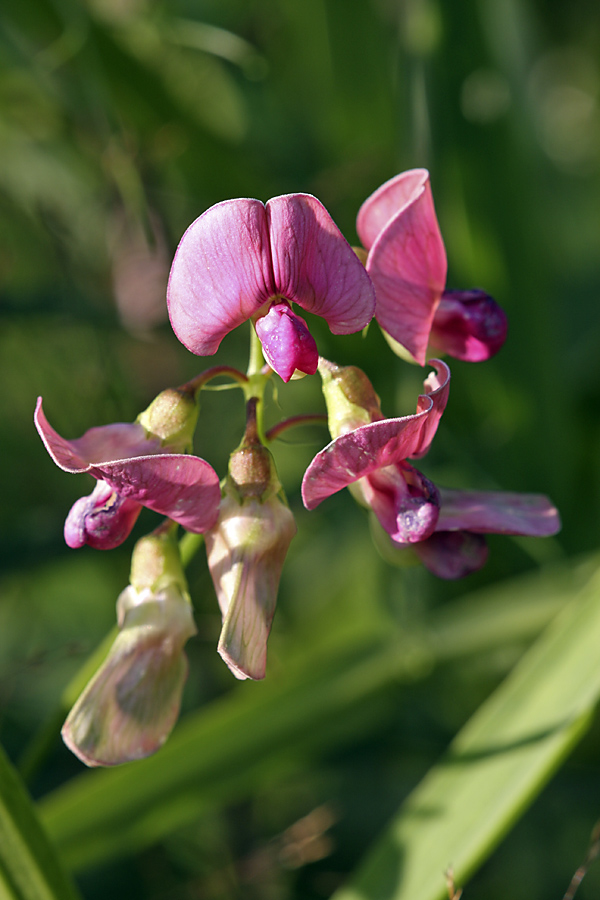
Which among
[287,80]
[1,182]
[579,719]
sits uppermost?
[287,80]

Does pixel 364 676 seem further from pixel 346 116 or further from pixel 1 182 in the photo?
pixel 1 182

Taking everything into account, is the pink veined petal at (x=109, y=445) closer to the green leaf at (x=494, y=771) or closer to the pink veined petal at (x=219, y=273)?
the pink veined petal at (x=219, y=273)

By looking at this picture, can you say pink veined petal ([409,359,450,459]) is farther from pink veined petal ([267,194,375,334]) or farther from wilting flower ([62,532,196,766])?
wilting flower ([62,532,196,766])

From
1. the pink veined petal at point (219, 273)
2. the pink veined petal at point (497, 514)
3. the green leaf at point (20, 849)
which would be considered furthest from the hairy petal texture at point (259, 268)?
the green leaf at point (20, 849)

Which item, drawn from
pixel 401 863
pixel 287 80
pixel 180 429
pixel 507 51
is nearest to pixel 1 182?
pixel 287 80

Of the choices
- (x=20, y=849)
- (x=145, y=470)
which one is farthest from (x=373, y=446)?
(x=20, y=849)
